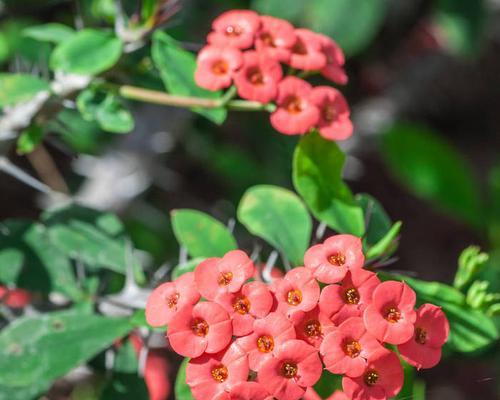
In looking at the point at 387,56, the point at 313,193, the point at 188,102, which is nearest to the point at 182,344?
Answer: the point at 313,193

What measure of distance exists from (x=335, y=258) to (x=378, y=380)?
0.16 meters

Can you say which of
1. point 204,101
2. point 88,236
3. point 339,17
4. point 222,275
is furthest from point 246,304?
point 339,17

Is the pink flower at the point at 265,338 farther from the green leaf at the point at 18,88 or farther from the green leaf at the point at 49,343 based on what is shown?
the green leaf at the point at 18,88

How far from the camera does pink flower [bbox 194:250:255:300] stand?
88 cm

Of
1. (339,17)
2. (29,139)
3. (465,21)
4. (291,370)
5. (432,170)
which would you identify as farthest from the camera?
(432,170)

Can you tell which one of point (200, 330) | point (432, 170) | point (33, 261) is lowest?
point (432, 170)

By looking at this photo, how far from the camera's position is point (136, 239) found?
2498 mm

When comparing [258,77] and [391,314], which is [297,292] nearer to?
[391,314]

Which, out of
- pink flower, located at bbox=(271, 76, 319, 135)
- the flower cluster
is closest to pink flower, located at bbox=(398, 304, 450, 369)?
the flower cluster

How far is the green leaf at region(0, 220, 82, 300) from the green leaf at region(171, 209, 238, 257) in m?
0.28

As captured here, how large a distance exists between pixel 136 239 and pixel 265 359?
5.62 ft

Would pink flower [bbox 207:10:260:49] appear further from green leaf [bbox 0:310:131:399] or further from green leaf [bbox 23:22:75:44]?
green leaf [bbox 0:310:131:399]

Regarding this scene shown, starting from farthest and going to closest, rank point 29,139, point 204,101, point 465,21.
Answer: point 465,21, point 29,139, point 204,101

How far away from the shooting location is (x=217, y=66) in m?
1.10
